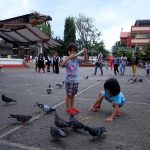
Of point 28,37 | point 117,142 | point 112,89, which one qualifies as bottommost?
point 117,142

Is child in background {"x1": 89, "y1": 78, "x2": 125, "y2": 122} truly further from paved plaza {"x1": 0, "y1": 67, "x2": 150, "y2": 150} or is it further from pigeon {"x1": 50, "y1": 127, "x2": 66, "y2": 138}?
pigeon {"x1": 50, "y1": 127, "x2": 66, "y2": 138}

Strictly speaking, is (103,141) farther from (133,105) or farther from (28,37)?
(28,37)

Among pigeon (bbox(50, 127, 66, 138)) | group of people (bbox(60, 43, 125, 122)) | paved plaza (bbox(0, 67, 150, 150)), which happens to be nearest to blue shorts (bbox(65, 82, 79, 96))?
group of people (bbox(60, 43, 125, 122))

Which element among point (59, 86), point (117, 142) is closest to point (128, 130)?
point (117, 142)

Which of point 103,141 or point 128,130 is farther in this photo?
point 128,130

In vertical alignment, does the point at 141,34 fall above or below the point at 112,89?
above

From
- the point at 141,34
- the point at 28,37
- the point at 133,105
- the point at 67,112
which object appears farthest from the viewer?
the point at 141,34

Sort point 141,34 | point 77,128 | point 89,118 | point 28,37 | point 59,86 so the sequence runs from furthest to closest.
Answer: point 141,34
point 28,37
point 59,86
point 89,118
point 77,128

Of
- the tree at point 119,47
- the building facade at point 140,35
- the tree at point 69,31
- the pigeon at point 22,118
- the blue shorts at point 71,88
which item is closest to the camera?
the pigeon at point 22,118

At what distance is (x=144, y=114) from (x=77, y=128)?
2.50m

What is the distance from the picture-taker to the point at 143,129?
6527mm

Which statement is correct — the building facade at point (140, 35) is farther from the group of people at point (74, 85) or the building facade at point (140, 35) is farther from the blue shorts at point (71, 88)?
the blue shorts at point (71, 88)

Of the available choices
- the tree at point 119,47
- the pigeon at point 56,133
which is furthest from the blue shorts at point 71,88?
the tree at point 119,47

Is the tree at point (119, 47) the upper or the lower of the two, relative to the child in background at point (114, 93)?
upper
